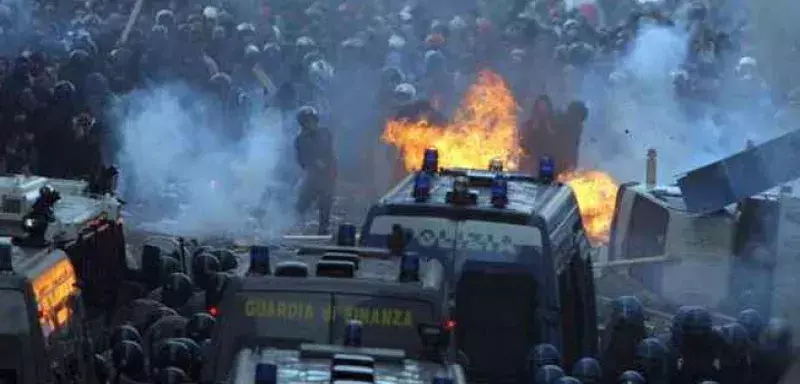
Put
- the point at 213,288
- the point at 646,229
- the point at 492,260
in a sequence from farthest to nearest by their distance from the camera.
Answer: the point at 646,229 < the point at 213,288 < the point at 492,260

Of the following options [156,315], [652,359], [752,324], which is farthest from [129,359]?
[752,324]

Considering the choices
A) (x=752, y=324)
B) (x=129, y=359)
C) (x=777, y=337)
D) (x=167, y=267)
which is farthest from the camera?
(x=167, y=267)

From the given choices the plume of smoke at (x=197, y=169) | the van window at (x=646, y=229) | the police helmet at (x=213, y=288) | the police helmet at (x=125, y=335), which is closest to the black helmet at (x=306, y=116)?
the plume of smoke at (x=197, y=169)

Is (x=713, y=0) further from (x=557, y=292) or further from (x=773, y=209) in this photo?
(x=557, y=292)

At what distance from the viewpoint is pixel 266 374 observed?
757 centimetres

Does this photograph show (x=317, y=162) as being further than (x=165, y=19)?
No

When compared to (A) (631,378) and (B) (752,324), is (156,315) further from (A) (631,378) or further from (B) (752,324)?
(B) (752,324)

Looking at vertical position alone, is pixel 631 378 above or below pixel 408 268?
below

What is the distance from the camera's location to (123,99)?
25.0m

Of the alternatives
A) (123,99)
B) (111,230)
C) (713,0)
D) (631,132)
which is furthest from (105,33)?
(713,0)

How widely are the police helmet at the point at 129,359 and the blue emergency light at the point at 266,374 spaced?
15.4 feet

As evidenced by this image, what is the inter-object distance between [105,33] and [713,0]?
16.8m

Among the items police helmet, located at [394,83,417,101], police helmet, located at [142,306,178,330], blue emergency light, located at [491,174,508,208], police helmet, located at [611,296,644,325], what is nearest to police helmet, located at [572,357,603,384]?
blue emergency light, located at [491,174,508,208]

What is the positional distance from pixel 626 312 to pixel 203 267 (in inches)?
152
